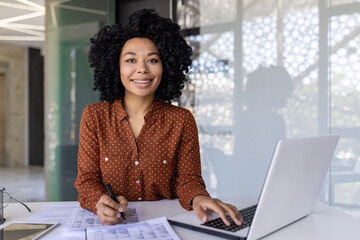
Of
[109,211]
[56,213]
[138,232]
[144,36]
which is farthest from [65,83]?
[138,232]

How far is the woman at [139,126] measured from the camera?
154 cm

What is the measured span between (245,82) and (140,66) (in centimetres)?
169

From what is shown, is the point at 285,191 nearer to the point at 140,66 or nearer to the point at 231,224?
the point at 231,224

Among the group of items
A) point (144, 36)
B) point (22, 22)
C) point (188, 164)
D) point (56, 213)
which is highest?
point (22, 22)

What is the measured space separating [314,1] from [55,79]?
251 cm

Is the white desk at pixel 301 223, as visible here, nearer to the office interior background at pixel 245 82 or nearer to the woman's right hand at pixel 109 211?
the woman's right hand at pixel 109 211

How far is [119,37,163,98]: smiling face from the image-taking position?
1.55 meters

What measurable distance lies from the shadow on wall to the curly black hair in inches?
52.7

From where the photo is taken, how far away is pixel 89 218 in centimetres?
116

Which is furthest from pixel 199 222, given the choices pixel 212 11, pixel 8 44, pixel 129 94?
pixel 8 44

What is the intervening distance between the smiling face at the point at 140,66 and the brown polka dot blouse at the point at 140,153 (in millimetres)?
123

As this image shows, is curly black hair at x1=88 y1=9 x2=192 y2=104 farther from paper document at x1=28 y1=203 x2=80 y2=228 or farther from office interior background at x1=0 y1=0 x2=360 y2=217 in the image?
paper document at x1=28 y1=203 x2=80 y2=228

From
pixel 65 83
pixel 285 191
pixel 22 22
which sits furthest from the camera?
pixel 22 22

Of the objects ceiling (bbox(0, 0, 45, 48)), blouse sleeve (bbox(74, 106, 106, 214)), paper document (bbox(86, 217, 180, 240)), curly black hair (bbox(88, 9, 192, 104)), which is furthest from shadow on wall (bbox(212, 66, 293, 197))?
ceiling (bbox(0, 0, 45, 48))
